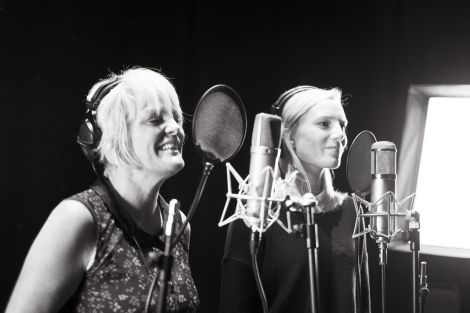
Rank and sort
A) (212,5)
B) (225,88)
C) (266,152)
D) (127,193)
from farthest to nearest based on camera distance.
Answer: (212,5)
(127,193)
(225,88)
(266,152)

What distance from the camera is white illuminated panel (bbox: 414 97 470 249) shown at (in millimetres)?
2900

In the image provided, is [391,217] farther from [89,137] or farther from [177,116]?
[89,137]

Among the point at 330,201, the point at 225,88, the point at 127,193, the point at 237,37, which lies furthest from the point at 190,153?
the point at 225,88

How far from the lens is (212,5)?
325 cm

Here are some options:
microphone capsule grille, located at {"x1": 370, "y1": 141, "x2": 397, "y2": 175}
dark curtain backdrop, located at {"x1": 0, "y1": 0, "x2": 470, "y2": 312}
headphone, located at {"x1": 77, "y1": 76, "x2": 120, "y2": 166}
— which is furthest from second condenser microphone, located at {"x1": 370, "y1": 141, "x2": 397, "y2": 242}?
dark curtain backdrop, located at {"x1": 0, "y1": 0, "x2": 470, "y2": 312}

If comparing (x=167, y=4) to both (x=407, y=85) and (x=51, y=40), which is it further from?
(x=407, y=85)

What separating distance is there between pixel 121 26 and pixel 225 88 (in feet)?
5.63

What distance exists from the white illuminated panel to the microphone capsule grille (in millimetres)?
1103

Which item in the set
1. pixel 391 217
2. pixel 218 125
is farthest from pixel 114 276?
pixel 391 217

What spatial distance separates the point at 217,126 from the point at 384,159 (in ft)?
2.09

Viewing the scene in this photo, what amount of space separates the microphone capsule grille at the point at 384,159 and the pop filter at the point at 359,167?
134 millimetres

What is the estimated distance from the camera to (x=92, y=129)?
5.82 feet

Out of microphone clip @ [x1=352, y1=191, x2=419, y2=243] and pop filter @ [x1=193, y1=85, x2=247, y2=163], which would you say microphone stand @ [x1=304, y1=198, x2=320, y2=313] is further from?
microphone clip @ [x1=352, y1=191, x2=419, y2=243]

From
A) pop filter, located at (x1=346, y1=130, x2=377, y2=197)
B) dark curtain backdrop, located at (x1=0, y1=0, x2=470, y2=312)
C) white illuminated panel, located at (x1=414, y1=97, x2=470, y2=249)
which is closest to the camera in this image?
pop filter, located at (x1=346, y1=130, x2=377, y2=197)
